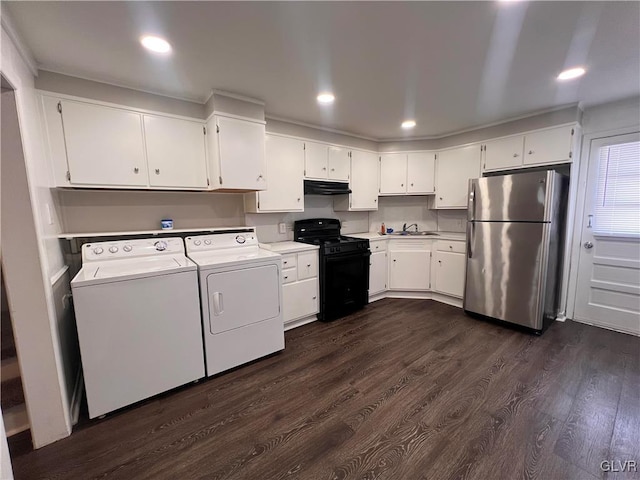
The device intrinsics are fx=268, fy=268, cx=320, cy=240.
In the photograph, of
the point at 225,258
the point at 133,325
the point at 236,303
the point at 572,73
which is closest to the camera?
the point at 133,325

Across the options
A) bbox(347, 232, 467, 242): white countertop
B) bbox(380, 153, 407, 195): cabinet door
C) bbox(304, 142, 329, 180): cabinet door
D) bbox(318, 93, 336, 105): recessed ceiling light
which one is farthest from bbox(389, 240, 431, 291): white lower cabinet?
bbox(318, 93, 336, 105): recessed ceiling light

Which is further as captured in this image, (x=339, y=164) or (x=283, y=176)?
(x=339, y=164)

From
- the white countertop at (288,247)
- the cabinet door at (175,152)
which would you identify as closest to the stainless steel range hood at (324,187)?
the white countertop at (288,247)

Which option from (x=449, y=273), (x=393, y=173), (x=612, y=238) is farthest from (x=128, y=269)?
(x=612, y=238)

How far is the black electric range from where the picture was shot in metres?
3.15

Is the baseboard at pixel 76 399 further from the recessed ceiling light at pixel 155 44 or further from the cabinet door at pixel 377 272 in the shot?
the cabinet door at pixel 377 272

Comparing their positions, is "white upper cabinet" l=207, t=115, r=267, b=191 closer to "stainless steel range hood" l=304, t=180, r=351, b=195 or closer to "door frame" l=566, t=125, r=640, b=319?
"stainless steel range hood" l=304, t=180, r=351, b=195

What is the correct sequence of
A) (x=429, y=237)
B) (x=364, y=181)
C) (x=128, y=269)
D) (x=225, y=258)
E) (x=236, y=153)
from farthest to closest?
(x=364, y=181)
(x=429, y=237)
(x=236, y=153)
(x=225, y=258)
(x=128, y=269)

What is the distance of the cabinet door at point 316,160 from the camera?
10.8 ft

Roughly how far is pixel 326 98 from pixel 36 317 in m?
2.65

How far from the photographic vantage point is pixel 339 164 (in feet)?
11.8

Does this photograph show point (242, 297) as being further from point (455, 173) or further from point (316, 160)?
point (455, 173)

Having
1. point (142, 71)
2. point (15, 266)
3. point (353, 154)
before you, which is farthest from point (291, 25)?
point (353, 154)

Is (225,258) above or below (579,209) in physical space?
below
